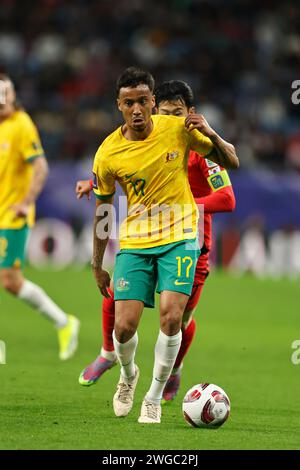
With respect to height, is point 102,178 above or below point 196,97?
below

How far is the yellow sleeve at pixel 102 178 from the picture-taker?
21.2 ft

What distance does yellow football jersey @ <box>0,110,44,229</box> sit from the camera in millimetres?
9586

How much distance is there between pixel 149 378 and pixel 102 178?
2434mm

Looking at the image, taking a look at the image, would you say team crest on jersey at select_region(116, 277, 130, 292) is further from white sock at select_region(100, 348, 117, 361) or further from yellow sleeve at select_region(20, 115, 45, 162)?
yellow sleeve at select_region(20, 115, 45, 162)

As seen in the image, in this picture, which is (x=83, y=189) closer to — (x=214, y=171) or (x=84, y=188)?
(x=84, y=188)

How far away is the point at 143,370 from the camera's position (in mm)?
8812

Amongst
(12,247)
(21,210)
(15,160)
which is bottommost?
(12,247)

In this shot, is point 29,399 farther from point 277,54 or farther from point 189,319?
point 277,54

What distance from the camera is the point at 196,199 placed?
288 inches

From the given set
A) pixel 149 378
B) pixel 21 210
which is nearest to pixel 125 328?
pixel 149 378

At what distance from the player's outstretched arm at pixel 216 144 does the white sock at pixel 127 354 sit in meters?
1.18

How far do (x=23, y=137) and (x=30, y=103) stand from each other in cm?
1237

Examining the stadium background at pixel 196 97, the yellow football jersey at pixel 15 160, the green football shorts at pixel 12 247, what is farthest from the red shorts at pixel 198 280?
the stadium background at pixel 196 97

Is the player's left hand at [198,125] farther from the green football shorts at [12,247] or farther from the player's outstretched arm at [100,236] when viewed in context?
the green football shorts at [12,247]
